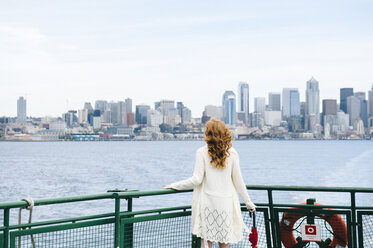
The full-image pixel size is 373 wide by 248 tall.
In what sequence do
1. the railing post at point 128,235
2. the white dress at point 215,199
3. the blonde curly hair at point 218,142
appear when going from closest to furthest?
1. the blonde curly hair at point 218,142
2. the white dress at point 215,199
3. the railing post at point 128,235

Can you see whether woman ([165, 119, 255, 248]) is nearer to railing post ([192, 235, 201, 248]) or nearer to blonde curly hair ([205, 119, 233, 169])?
blonde curly hair ([205, 119, 233, 169])

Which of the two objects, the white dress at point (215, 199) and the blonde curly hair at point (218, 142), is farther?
the white dress at point (215, 199)

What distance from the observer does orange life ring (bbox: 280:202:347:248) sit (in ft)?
18.0

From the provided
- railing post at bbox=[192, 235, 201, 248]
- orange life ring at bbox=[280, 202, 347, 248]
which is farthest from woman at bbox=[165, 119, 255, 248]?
orange life ring at bbox=[280, 202, 347, 248]

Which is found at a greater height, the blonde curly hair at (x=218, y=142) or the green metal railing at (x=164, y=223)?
the blonde curly hair at (x=218, y=142)

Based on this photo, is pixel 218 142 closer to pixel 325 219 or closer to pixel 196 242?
pixel 196 242

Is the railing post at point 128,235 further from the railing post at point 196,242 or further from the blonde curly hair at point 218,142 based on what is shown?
the blonde curly hair at point 218,142

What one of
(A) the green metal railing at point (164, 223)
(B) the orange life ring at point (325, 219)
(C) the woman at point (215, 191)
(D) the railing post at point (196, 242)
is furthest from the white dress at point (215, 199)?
(B) the orange life ring at point (325, 219)

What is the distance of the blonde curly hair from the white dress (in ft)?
0.25

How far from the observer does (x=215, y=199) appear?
190 inches

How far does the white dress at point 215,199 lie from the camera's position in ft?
15.8

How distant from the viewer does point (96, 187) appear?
46.8 meters

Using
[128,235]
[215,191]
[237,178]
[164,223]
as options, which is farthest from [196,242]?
[237,178]

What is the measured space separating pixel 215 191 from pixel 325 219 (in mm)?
1467
